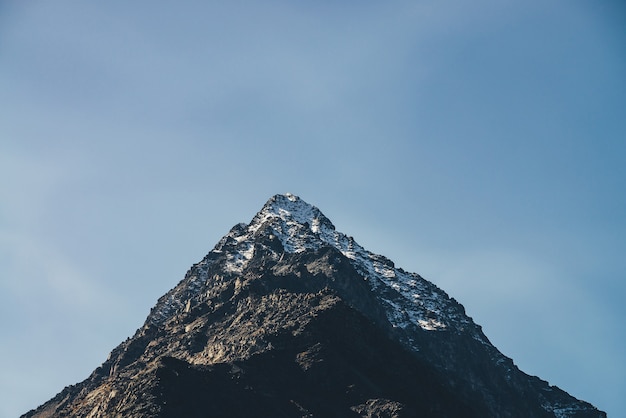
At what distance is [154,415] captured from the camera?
195250 millimetres

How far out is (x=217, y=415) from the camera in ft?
652

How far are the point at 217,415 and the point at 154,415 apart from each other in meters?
13.4
